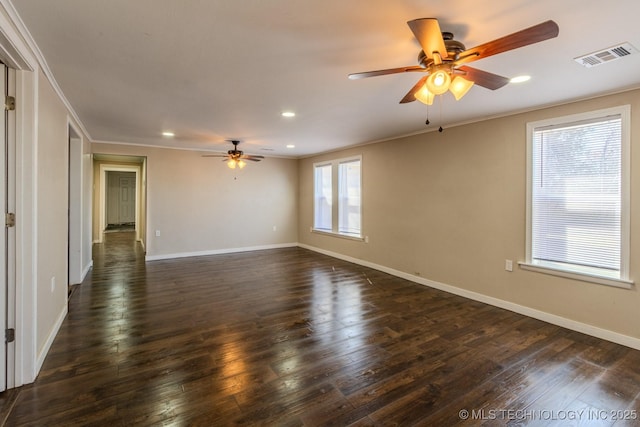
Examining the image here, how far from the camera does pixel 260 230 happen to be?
7559 millimetres

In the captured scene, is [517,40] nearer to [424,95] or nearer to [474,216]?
[424,95]

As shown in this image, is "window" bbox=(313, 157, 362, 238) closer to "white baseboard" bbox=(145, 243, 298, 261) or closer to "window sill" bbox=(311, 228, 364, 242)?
"window sill" bbox=(311, 228, 364, 242)

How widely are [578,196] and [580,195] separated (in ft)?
0.06

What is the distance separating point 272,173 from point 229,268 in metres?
2.94

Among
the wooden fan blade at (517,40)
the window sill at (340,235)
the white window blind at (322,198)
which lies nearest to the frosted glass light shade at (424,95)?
the wooden fan blade at (517,40)

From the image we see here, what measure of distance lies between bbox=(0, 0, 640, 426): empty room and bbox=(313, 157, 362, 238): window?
0.94 m

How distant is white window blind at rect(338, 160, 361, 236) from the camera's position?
6145 millimetres

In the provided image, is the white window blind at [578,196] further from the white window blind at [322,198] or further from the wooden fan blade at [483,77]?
the white window blind at [322,198]

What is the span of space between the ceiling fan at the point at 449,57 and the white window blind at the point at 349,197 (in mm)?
3987

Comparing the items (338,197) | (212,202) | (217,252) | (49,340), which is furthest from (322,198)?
(49,340)

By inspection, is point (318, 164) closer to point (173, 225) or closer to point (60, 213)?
point (173, 225)

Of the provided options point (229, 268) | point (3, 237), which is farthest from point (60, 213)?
point (229, 268)

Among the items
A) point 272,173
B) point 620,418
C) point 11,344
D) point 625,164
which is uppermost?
point 272,173

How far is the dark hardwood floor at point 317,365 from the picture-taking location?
6.13 feet
